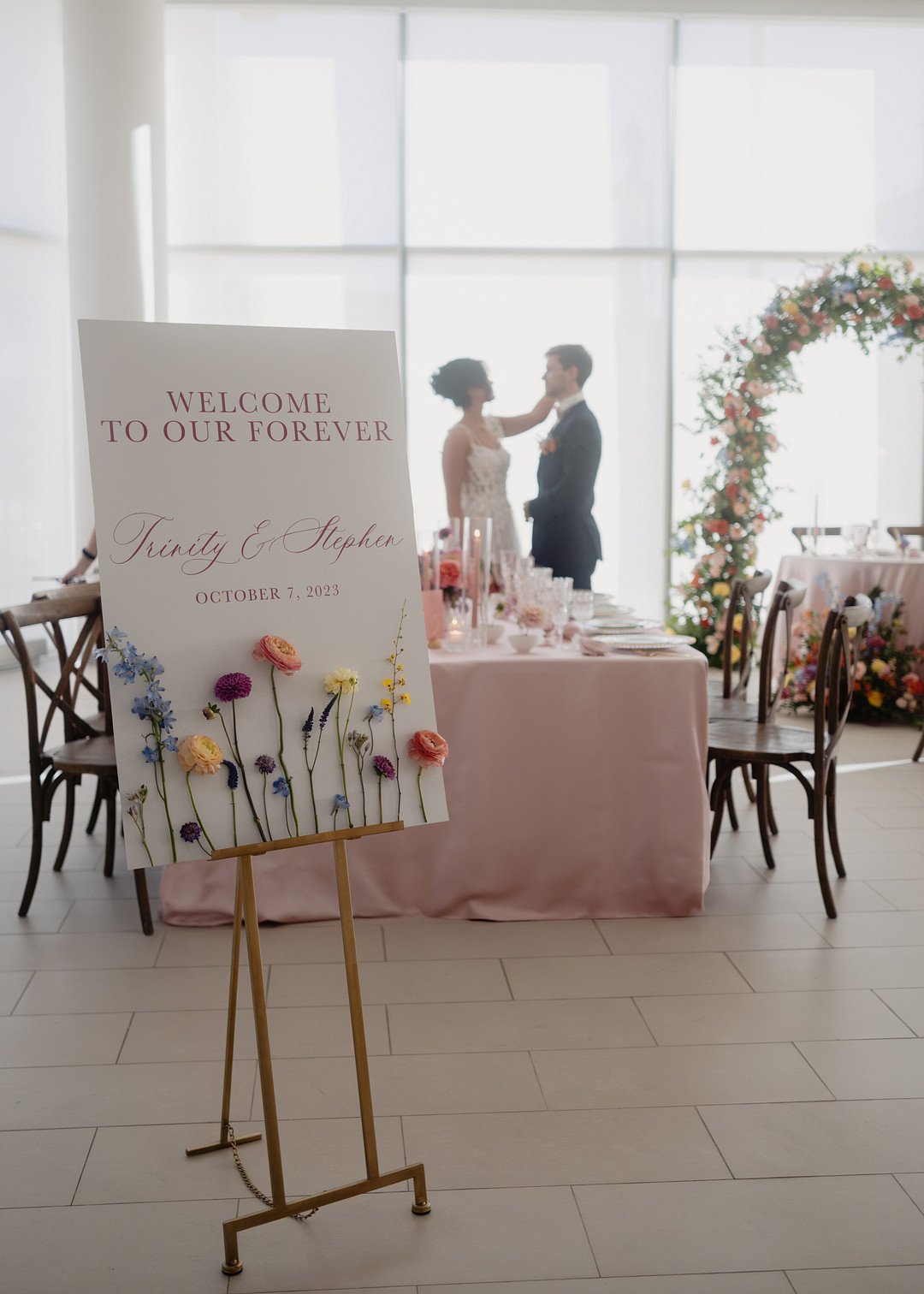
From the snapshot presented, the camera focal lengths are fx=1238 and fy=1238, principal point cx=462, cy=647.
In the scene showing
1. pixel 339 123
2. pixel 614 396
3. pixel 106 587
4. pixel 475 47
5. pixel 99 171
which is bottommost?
pixel 106 587

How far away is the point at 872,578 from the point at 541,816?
3317mm

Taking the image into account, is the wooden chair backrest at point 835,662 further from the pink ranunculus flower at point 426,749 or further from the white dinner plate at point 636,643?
the pink ranunculus flower at point 426,749

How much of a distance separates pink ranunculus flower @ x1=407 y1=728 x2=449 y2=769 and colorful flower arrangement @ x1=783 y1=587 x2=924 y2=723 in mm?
4216

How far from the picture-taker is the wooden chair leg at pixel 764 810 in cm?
382

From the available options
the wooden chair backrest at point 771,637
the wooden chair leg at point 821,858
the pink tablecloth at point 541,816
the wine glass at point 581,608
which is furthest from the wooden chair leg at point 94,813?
the wooden chair leg at point 821,858

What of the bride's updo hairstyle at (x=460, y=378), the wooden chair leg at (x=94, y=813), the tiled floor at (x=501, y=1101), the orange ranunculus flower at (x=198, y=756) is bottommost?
the tiled floor at (x=501, y=1101)

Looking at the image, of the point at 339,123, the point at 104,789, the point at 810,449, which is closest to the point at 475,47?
the point at 339,123

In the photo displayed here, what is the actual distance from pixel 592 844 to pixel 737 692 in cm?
126

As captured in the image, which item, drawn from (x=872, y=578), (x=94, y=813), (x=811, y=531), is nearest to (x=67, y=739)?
(x=94, y=813)

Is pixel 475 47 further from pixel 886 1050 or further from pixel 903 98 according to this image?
pixel 886 1050

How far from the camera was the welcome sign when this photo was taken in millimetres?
1878

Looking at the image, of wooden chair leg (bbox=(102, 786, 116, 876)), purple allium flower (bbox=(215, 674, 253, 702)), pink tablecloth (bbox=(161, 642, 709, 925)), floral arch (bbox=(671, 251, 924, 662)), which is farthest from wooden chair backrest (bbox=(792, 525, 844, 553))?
purple allium flower (bbox=(215, 674, 253, 702))

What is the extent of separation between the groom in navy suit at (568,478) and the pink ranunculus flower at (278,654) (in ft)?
10.2

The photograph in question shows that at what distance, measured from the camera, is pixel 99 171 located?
277 inches
